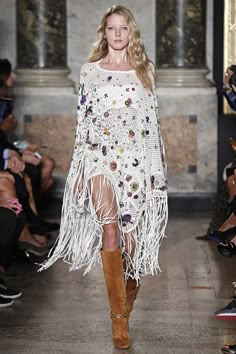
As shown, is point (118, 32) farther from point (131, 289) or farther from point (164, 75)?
point (164, 75)

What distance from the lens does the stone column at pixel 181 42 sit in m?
12.1

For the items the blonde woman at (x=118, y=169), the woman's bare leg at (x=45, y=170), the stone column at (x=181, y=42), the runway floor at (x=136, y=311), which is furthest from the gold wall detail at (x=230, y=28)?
the blonde woman at (x=118, y=169)

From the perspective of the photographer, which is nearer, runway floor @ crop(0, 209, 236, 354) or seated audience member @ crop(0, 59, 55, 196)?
runway floor @ crop(0, 209, 236, 354)

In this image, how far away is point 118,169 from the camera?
252 inches

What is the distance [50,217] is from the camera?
11945 millimetres

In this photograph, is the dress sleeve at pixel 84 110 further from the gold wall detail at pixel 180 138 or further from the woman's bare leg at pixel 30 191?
the gold wall detail at pixel 180 138

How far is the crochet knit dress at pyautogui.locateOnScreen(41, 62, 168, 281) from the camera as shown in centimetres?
638

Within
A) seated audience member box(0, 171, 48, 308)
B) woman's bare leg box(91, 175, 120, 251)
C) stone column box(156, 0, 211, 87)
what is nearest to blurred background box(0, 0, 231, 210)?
stone column box(156, 0, 211, 87)

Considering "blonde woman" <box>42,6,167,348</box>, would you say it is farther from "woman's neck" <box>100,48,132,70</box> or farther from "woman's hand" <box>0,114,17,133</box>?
"woman's hand" <box>0,114,17,133</box>

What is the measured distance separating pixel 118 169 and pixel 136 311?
1.21 meters

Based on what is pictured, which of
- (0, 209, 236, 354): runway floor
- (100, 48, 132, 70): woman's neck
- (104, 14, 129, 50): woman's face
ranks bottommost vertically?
(0, 209, 236, 354): runway floor

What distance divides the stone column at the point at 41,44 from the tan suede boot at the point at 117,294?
6.17m

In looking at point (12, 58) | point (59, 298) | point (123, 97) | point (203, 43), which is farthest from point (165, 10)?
point (123, 97)

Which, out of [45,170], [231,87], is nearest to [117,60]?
[231,87]
